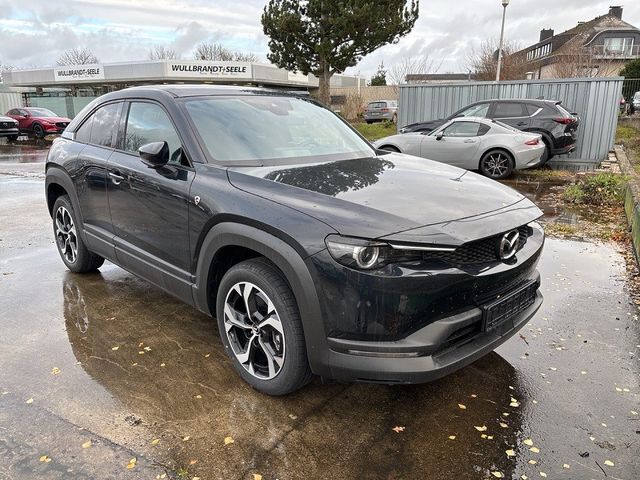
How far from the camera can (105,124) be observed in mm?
4352

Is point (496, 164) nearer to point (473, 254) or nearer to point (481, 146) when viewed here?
point (481, 146)

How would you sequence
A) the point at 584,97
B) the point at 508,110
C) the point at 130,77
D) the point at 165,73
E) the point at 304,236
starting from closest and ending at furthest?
1. the point at 304,236
2. the point at 508,110
3. the point at 584,97
4. the point at 165,73
5. the point at 130,77

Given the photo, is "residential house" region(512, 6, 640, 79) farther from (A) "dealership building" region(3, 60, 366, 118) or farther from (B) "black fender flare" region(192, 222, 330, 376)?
(B) "black fender flare" region(192, 222, 330, 376)

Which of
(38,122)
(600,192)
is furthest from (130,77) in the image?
(600,192)

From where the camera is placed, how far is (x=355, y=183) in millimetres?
2990

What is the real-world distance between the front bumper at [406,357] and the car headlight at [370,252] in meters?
0.36

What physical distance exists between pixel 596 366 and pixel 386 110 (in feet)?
92.2

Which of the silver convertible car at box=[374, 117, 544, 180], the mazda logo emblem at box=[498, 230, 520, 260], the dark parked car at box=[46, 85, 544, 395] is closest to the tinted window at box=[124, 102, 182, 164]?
the dark parked car at box=[46, 85, 544, 395]

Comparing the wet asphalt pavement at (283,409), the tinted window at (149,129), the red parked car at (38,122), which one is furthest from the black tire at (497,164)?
the red parked car at (38,122)

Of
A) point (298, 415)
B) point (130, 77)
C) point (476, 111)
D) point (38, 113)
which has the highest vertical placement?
point (130, 77)

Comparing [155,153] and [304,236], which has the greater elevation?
[155,153]

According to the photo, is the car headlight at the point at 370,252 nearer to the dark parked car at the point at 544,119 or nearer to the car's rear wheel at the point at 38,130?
the dark parked car at the point at 544,119

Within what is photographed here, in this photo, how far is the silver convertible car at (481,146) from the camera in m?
10.7

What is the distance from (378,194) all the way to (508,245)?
2.51ft
